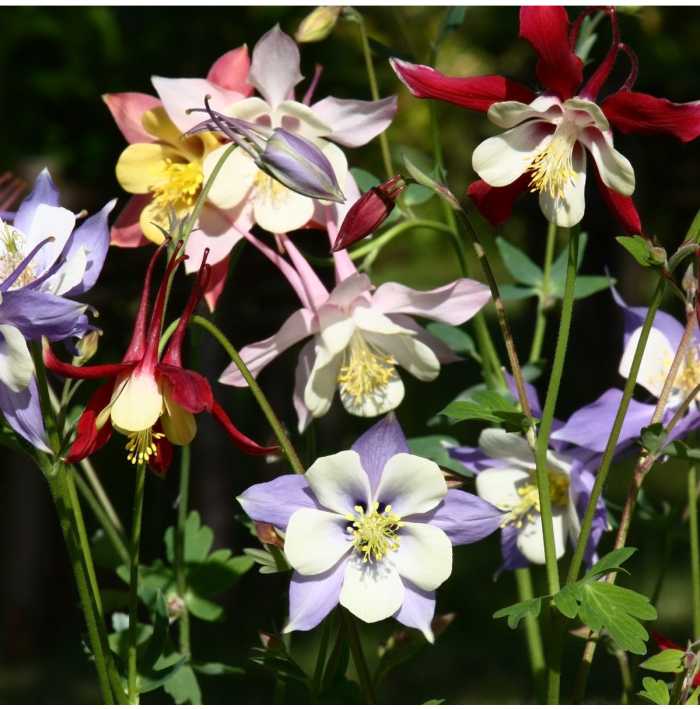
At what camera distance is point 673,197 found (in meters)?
3.83

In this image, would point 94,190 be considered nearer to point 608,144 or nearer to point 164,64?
point 164,64

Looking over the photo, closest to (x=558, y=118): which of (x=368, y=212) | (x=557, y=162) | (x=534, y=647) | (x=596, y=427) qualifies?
(x=557, y=162)

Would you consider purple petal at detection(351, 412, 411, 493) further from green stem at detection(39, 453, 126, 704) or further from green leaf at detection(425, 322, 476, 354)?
green leaf at detection(425, 322, 476, 354)

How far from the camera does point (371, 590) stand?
67 centimetres

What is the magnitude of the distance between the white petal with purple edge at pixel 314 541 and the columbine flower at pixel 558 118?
10.2 inches

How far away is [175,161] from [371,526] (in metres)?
0.40

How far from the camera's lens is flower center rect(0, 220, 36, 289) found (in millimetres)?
732

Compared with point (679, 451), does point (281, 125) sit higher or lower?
higher

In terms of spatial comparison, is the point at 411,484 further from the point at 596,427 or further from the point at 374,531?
the point at 596,427

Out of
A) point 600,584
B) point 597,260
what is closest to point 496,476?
point 600,584

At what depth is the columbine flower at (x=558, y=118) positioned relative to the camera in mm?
652

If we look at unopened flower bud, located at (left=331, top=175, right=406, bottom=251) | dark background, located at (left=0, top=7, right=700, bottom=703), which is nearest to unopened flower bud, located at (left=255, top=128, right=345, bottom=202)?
unopened flower bud, located at (left=331, top=175, right=406, bottom=251)

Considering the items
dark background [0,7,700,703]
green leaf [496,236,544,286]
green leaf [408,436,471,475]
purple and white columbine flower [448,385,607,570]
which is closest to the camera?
purple and white columbine flower [448,385,607,570]

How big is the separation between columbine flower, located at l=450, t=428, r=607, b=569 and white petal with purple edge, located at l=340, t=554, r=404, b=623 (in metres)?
0.17
